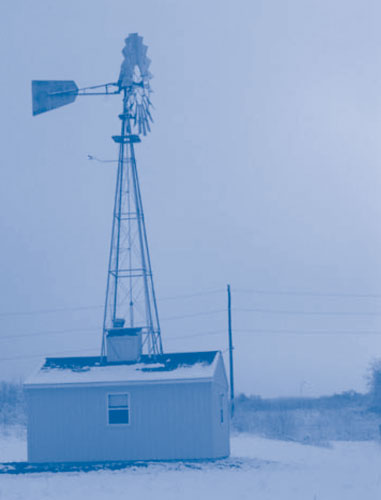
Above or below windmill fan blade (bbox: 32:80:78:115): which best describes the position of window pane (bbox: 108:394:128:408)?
below

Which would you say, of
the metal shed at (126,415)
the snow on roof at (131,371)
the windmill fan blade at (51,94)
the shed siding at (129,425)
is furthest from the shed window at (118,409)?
the windmill fan blade at (51,94)

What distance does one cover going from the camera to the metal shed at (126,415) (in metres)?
27.4

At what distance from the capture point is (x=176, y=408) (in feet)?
90.1

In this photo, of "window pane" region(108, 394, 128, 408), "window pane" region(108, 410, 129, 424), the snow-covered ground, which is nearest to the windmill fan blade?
"window pane" region(108, 394, 128, 408)

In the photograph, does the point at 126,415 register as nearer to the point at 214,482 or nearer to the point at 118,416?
the point at 118,416

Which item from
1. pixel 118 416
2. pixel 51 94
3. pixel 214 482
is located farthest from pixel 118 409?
pixel 51 94

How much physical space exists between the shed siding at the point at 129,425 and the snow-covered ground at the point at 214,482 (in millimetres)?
1580

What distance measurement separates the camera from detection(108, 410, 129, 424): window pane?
90.7ft

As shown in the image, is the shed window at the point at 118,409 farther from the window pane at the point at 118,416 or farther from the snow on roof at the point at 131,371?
the snow on roof at the point at 131,371

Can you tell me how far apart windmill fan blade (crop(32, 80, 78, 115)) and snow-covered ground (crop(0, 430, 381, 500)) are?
40.8ft

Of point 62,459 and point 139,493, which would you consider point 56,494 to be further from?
point 62,459

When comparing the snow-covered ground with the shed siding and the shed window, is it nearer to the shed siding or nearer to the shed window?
the shed siding

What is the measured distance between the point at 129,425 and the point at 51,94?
11.4m

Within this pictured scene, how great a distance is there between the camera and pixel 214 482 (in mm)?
22016
